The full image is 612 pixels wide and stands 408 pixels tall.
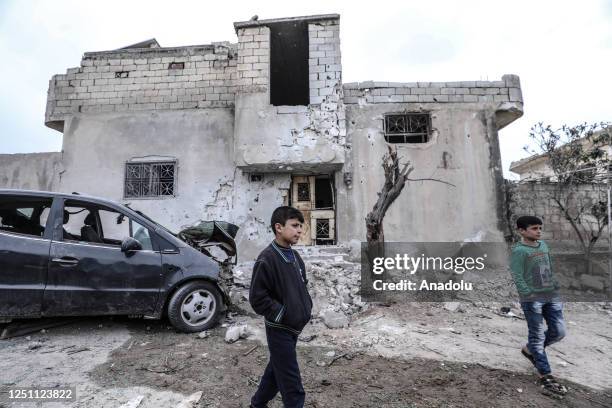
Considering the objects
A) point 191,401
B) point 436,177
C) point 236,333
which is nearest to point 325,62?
point 436,177

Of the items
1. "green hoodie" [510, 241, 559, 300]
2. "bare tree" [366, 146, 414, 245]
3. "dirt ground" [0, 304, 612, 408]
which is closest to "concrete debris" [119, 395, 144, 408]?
"dirt ground" [0, 304, 612, 408]

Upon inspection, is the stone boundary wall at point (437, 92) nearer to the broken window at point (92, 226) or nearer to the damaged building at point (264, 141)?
the damaged building at point (264, 141)

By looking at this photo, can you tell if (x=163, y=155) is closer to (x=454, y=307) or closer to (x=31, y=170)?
(x=31, y=170)

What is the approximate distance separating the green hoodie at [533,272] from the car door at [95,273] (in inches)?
149

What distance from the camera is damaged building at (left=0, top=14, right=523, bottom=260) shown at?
27.0ft

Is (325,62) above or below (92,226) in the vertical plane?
above

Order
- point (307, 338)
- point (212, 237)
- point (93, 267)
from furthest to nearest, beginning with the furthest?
point (212, 237) → point (307, 338) → point (93, 267)

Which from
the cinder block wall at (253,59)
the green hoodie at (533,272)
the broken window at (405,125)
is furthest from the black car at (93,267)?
the broken window at (405,125)

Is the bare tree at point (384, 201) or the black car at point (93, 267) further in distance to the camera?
the bare tree at point (384, 201)

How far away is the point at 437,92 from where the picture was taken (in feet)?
28.5

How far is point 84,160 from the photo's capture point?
8828 millimetres

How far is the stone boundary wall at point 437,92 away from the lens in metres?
8.66

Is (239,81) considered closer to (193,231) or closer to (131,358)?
(193,231)

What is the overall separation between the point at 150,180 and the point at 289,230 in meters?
7.42
